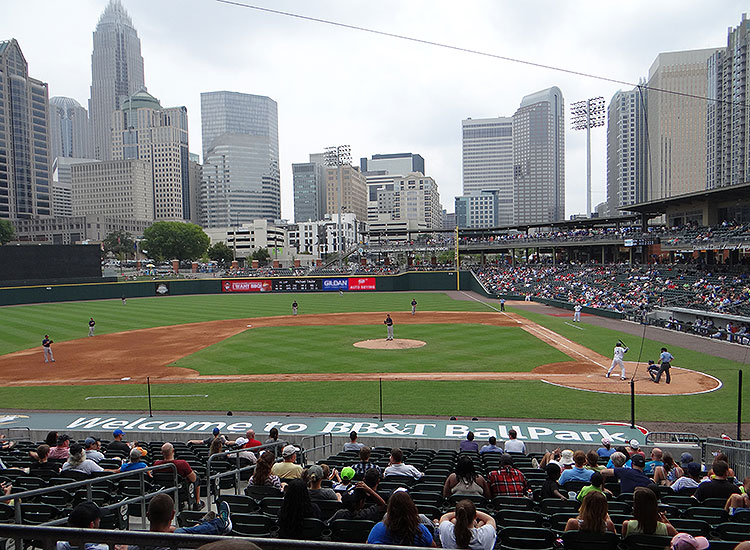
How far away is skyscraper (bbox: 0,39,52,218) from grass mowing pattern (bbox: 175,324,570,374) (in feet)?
549

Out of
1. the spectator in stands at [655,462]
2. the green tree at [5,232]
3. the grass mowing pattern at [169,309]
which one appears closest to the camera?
the spectator in stands at [655,462]

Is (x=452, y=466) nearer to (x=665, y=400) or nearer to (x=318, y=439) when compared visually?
(x=318, y=439)

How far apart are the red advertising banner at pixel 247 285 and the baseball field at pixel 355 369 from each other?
97.7 ft

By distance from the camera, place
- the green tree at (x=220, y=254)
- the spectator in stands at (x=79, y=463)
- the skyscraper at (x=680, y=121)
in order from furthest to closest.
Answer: the green tree at (x=220, y=254), the skyscraper at (x=680, y=121), the spectator in stands at (x=79, y=463)

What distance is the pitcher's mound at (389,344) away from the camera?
98.7 feet

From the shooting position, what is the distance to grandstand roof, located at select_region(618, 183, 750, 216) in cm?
4575

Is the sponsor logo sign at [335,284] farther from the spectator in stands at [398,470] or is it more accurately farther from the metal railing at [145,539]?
the metal railing at [145,539]

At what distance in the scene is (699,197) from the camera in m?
51.0

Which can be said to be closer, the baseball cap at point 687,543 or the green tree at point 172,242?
the baseball cap at point 687,543

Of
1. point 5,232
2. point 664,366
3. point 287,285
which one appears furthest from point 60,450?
point 5,232

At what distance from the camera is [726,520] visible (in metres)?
6.76

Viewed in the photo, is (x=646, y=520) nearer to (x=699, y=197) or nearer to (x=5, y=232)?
(x=699, y=197)

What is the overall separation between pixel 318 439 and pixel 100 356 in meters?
21.4

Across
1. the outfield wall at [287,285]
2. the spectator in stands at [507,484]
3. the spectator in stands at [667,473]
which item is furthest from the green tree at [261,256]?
the spectator in stands at [507,484]
